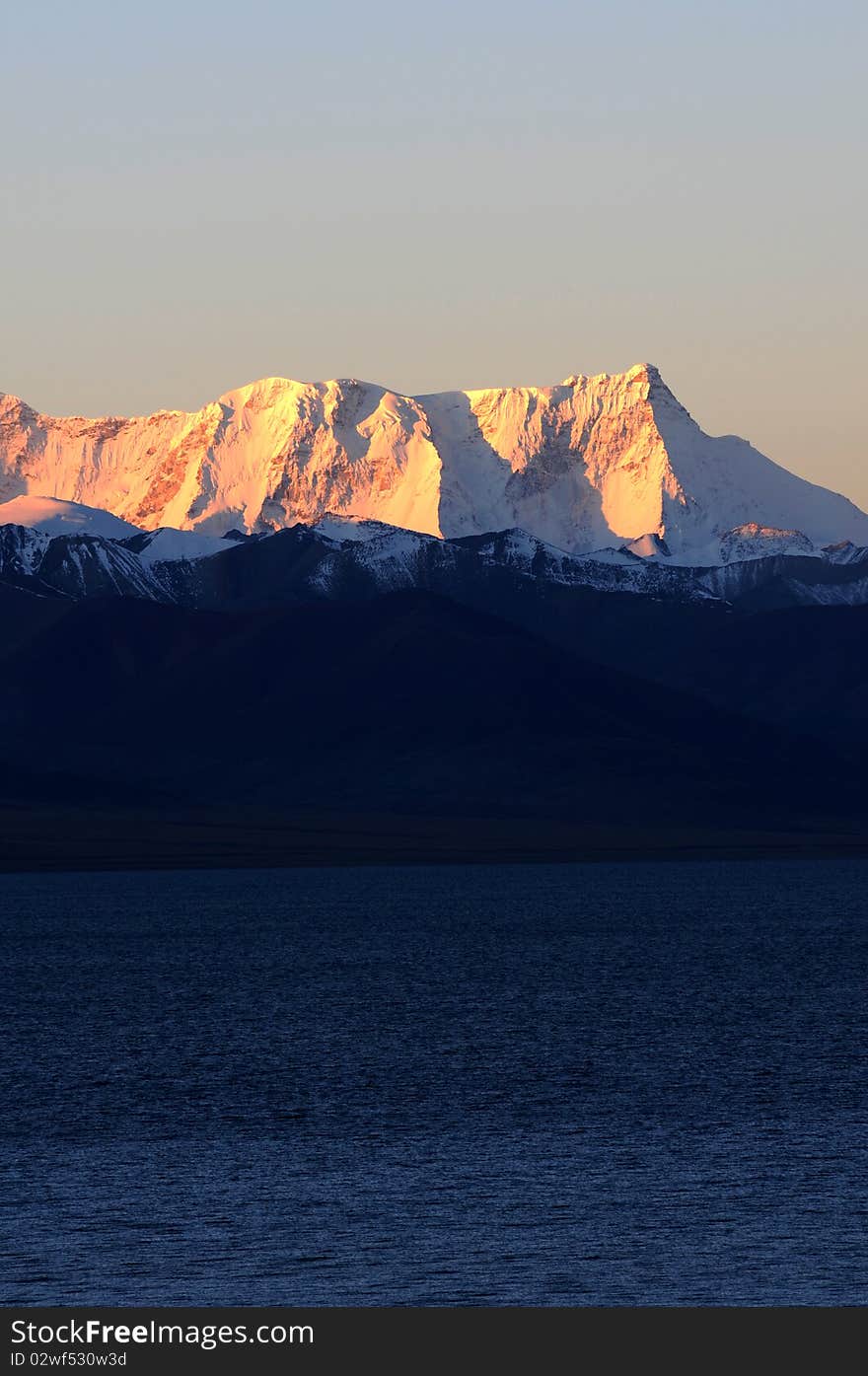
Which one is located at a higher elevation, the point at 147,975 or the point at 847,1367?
the point at 147,975

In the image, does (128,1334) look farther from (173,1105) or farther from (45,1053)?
(45,1053)

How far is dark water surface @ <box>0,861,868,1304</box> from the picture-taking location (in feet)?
161

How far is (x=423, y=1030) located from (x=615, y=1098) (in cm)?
2424

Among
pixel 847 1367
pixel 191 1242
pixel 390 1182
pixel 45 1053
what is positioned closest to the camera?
pixel 847 1367

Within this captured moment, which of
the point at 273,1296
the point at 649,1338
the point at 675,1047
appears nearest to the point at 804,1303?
the point at 649,1338

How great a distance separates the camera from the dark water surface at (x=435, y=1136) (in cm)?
4922

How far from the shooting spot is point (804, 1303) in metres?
45.8

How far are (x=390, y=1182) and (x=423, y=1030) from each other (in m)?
38.6

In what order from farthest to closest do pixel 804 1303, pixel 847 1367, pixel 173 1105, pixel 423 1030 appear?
1. pixel 423 1030
2. pixel 173 1105
3. pixel 804 1303
4. pixel 847 1367

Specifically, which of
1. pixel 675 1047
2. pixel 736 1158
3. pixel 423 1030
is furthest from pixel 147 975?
pixel 736 1158

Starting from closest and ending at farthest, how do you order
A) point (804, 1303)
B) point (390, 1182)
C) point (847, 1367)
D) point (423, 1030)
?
point (847, 1367) < point (804, 1303) < point (390, 1182) < point (423, 1030)

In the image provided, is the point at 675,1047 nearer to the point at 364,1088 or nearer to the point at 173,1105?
the point at 364,1088

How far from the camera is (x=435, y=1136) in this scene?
67625mm

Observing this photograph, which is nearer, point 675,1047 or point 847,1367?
point 847,1367
